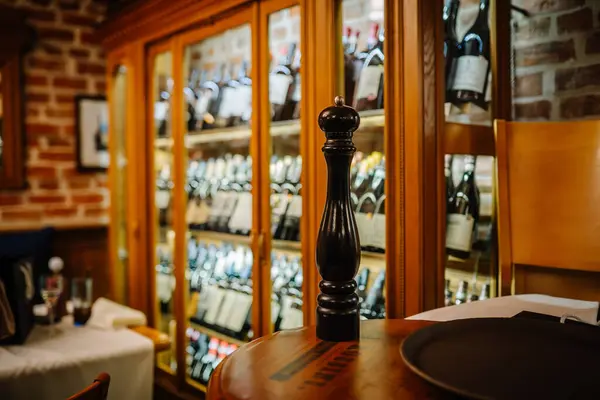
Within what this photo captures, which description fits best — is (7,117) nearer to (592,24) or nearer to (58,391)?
(58,391)

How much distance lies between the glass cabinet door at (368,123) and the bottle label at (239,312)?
71 centimetres

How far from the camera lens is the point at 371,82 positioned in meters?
2.01

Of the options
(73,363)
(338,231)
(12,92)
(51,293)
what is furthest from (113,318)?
(12,92)

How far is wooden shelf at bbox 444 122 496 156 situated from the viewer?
1.84m

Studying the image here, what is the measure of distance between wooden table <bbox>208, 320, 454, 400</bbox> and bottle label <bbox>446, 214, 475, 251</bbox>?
877 mm

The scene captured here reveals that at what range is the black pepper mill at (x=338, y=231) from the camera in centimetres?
106

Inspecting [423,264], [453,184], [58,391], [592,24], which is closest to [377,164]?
[453,184]

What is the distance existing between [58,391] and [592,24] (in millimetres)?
2181

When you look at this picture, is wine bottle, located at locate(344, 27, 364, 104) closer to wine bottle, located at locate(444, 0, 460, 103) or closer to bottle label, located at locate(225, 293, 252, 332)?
wine bottle, located at locate(444, 0, 460, 103)

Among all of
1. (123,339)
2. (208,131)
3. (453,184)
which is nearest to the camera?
(453,184)

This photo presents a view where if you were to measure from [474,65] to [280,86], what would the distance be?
804 mm

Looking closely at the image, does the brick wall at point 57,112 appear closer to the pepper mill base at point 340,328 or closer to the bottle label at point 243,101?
the bottle label at point 243,101

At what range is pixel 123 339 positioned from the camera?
206 cm

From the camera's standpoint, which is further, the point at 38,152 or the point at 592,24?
the point at 38,152
